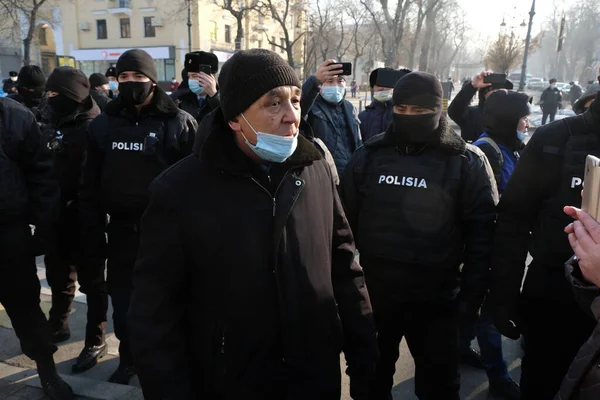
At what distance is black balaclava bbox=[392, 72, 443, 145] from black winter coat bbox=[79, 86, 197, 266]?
1559mm

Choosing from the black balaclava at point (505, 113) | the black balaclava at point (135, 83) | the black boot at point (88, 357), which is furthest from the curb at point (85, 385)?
the black balaclava at point (505, 113)

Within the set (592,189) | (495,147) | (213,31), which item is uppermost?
(213,31)

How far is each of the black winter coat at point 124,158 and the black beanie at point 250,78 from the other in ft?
5.36

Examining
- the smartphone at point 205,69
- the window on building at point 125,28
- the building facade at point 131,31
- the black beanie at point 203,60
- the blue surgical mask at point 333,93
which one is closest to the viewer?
the smartphone at point 205,69

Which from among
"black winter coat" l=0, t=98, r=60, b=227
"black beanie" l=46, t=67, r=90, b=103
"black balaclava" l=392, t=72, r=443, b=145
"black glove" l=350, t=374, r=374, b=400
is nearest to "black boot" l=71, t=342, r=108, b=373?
"black winter coat" l=0, t=98, r=60, b=227

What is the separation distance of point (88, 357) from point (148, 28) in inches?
1532

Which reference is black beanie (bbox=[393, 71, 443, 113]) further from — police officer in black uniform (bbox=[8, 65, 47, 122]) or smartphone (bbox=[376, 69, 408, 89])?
police officer in black uniform (bbox=[8, 65, 47, 122])

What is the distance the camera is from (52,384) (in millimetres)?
3066

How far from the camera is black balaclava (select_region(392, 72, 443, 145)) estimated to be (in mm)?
2664

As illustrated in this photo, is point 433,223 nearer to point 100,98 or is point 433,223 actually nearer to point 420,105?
point 420,105

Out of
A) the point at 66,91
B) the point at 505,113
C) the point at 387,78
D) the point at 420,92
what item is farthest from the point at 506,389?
the point at 66,91

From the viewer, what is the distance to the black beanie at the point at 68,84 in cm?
377

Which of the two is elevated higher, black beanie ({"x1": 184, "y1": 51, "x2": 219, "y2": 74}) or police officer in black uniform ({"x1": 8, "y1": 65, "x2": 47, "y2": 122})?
black beanie ({"x1": 184, "y1": 51, "x2": 219, "y2": 74})

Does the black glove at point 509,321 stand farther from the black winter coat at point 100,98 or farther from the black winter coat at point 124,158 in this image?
the black winter coat at point 100,98
